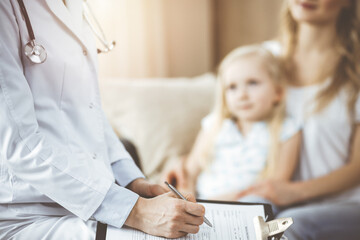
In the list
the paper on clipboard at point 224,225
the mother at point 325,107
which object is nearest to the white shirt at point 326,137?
the mother at point 325,107

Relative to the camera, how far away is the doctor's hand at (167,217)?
0.65 metres

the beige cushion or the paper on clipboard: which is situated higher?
the paper on clipboard

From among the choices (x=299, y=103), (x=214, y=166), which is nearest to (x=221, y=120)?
(x=214, y=166)

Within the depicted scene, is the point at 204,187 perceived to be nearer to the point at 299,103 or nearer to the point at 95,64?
the point at 299,103

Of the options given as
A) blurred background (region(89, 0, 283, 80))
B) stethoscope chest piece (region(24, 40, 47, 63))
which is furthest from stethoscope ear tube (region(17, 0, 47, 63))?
blurred background (region(89, 0, 283, 80))

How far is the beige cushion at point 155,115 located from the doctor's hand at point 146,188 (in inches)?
26.0

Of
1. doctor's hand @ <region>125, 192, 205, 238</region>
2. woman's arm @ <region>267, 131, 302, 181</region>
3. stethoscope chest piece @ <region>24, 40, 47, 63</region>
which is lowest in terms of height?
woman's arm @ <region>267, 131, 302, 181</region>

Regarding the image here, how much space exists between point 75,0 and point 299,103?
3.00 ft

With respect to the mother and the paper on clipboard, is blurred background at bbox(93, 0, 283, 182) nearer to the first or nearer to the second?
the mother

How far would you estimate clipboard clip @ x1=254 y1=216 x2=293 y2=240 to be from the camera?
Answer: 2.10 ft

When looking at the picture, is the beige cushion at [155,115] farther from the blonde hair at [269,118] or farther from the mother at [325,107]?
the mother at [325,107]

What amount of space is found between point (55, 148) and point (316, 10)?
3.27 feet

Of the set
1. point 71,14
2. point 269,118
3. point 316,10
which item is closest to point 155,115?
point 269,118

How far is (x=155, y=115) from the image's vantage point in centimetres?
154
